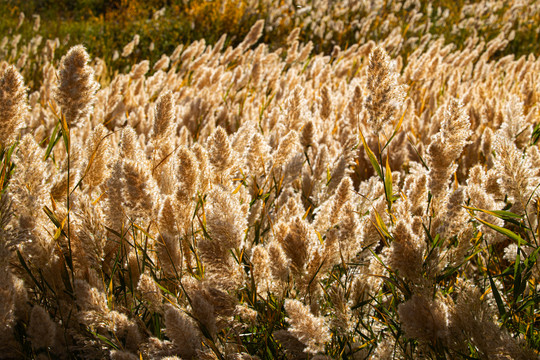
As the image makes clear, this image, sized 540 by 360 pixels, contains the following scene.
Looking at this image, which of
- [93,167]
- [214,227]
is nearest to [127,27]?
[93,167]

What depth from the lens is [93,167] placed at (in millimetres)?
1456

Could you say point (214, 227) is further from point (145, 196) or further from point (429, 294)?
point (429, 294)

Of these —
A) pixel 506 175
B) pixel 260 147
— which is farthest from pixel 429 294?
pixel 260 147

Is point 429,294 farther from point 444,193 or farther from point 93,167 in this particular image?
point 93,167

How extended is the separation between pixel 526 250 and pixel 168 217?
3.19ft

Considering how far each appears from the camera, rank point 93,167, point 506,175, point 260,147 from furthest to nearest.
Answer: point 260,147 < point 93,167 < point 506,175

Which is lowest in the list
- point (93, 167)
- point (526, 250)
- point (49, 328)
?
point (49, 328)

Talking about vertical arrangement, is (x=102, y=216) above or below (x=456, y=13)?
below

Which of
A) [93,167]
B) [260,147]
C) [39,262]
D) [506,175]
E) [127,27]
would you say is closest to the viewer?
[506,175]

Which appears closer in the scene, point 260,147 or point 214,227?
point 214,227

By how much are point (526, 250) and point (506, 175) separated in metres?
0.26

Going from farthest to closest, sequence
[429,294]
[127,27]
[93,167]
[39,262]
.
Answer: [127,27] → [93,167] → [39,262] → [429,294]

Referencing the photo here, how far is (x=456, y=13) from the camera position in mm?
8531

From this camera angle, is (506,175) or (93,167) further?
(93,167)
